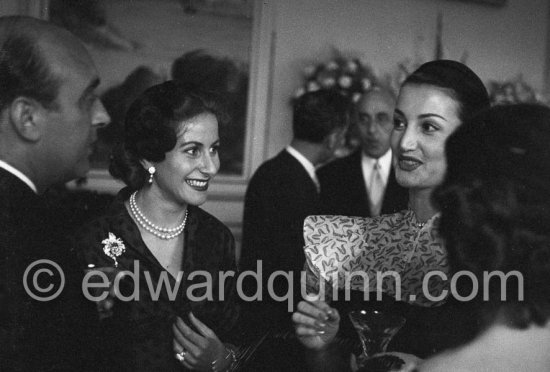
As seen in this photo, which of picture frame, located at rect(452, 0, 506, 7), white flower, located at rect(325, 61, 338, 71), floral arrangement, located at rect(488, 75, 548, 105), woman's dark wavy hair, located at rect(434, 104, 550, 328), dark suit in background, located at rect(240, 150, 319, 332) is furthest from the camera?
white flower, located at rect(325, 61, 338, 71)

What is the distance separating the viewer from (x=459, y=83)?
121 centimetres

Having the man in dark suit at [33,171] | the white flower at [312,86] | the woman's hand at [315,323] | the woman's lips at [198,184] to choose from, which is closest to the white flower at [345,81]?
the white flower at [312,86]

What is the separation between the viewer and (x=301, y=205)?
7.06ft

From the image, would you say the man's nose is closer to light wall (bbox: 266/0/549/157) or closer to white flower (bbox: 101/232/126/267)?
white flower (bbox: 101/232/126/267)

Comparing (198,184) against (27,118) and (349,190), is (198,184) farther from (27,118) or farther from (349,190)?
(349,190)

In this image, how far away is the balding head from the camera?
945 millimetres

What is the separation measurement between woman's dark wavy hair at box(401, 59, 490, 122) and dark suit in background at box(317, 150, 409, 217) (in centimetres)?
96

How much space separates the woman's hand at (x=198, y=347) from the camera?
1270 millimetres

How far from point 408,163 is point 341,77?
5.91 feet

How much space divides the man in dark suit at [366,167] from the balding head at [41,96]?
1521 mm

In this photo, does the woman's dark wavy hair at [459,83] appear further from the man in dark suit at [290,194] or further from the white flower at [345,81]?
the white flower at [345,81]

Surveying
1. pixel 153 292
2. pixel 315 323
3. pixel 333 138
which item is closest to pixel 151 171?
pixel 153 292

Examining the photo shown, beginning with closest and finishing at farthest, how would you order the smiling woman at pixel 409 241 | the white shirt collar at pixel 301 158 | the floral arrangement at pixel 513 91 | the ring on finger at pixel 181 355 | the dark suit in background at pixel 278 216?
the smiling woman at pixel 409 241, the ring on finger at pixel 181 355, the dark suit in background at pixel 278 216, the white shirt collar at pixel 301 158, the floral arrangement at pixel 513 91

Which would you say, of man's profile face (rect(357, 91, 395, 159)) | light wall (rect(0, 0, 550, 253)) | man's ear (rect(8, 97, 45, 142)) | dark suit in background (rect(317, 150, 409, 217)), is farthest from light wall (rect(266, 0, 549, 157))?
man's ear (rect(8, 97, 45, 142))
